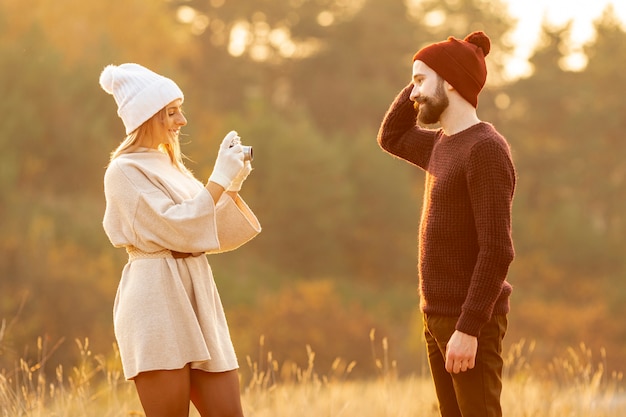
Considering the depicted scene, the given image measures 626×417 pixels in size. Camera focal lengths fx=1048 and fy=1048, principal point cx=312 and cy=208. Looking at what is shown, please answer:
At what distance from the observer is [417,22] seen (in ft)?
113

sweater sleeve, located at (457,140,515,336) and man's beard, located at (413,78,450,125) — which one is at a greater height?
man's beard, located at (413,78,450,125)

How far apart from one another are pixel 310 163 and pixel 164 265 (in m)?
26.5

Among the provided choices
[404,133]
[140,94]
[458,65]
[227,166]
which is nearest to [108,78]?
[140,94]

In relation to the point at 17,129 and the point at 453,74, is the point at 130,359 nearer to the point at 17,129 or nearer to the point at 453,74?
the point at 453,74

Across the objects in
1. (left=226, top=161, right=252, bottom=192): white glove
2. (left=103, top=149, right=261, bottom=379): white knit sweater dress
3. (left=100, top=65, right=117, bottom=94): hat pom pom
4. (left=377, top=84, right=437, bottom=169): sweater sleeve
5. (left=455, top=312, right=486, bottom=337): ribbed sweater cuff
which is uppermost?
(left=100, top=65, right=117, bottom=94): hat pom pom

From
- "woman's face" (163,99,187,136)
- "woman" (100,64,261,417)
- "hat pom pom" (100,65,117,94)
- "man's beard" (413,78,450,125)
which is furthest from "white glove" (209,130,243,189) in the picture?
"man's beard" (413,78,450,125)

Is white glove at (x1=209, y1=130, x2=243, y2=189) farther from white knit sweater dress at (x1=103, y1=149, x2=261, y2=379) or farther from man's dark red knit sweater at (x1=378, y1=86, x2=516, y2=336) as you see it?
man's dark red knit sweater at (x1=378, y1=86, x2=516, y2=336)

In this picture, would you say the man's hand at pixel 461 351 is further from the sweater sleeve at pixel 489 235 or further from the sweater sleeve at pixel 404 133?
the sweater sleeve at pixel 404 133

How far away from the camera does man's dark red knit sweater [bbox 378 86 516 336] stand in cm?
296

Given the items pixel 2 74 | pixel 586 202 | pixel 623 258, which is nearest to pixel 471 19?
pixel 586 202

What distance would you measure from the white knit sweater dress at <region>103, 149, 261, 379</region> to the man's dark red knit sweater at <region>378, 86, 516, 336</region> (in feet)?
2.16

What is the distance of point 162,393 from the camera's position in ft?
10.2

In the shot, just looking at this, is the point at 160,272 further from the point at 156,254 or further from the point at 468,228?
the point at 468,228

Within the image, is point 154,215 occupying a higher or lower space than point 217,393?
higher
